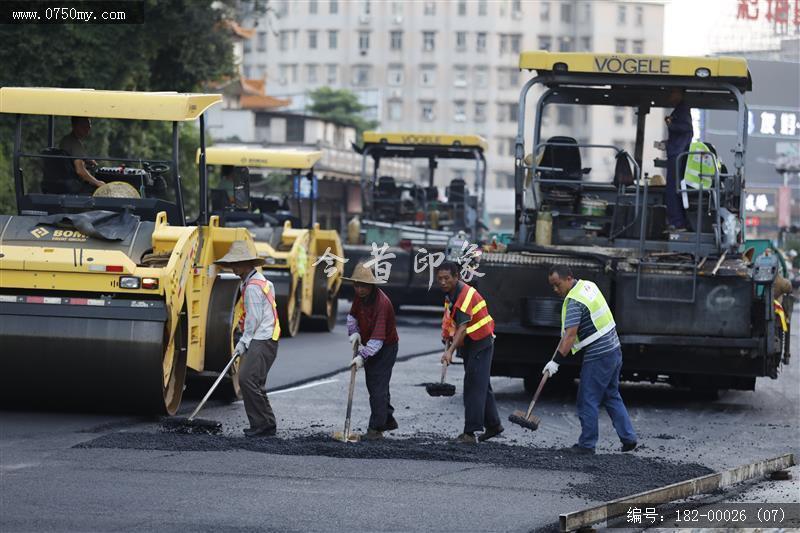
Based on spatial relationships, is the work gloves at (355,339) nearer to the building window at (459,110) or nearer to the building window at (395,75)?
the building window at (395,75)

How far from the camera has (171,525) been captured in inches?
294

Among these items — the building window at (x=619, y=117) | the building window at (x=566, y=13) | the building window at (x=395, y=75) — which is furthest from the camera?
Answer: the building window at (x=395, y=75)

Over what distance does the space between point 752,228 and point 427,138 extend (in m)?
35.8

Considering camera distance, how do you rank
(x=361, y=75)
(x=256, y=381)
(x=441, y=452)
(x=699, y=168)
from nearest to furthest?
(x=441, y=452) < (x=256, y=381) < (x=699, y=168) < (x=361, y=75)

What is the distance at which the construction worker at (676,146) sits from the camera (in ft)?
47.7

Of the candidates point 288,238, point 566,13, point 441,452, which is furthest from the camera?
point 566,13

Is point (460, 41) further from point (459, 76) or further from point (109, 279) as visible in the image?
point (109, 279)

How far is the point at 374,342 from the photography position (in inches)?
427

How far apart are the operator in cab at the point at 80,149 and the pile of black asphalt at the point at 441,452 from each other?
288cm

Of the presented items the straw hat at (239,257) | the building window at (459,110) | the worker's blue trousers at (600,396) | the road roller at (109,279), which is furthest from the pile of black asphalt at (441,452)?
the building window at (459,110)

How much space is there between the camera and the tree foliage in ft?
80.4

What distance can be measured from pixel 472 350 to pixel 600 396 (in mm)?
1024

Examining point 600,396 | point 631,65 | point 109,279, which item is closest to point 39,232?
point 109,279

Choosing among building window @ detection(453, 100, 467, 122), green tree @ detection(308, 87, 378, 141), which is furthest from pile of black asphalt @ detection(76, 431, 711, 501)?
building window @ detection(453, 100, 467, 122)
